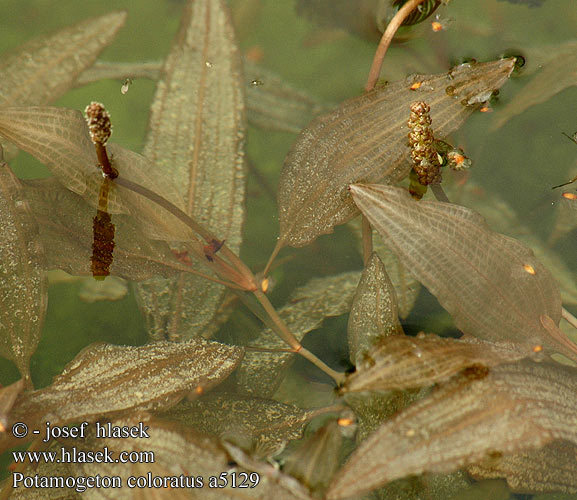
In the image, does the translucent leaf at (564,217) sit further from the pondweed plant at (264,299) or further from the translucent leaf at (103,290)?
the translucent leaf at (103,290)

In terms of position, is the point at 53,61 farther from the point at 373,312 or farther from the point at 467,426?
the point at 467,426

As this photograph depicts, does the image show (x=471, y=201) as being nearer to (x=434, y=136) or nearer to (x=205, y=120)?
(x=434, y=136)

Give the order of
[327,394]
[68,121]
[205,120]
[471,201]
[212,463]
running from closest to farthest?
[212,463]
[68,121]
[327,394]
[205,120]
[471,201]

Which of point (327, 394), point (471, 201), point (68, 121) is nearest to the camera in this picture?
point (68, 121)

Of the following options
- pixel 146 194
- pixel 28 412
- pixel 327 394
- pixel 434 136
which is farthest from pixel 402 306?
pixel 28 412

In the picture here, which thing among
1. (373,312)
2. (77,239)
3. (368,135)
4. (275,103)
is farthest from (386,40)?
(77,239)
